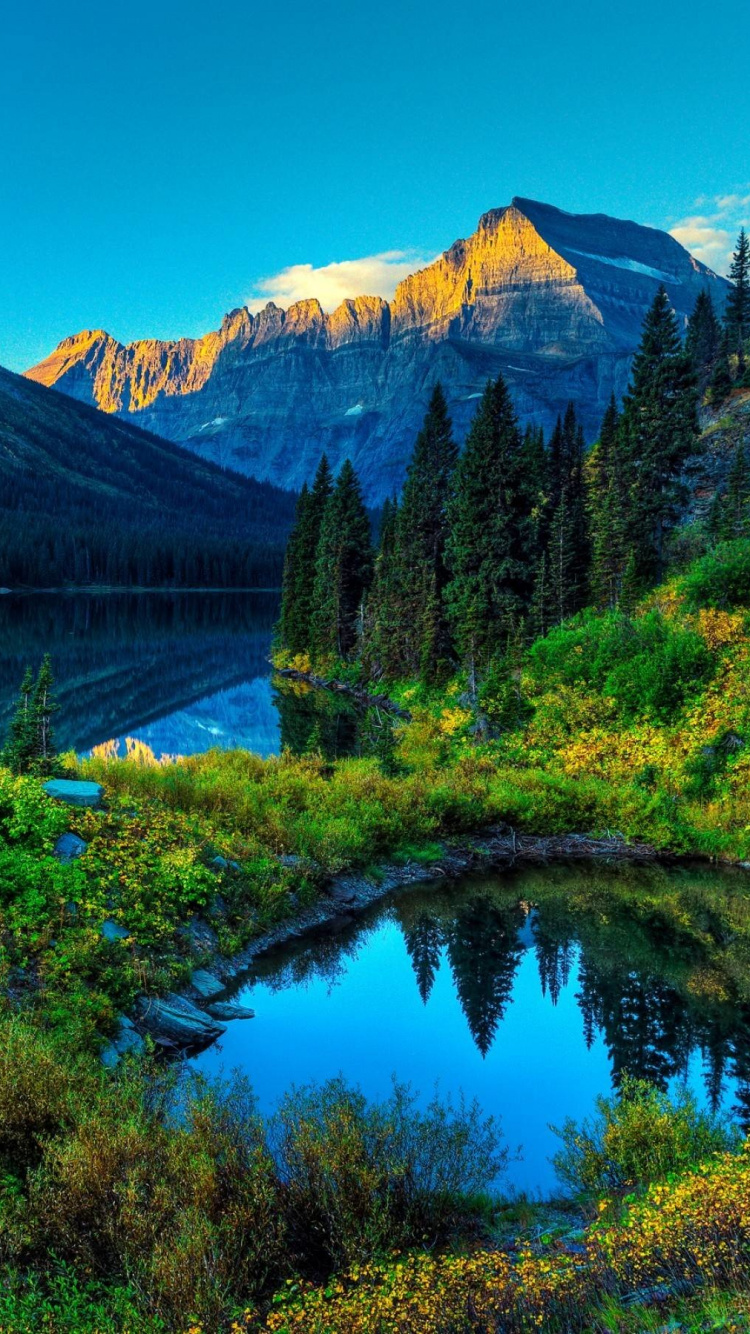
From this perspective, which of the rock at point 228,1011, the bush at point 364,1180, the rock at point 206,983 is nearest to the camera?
the bush at point 364,1180

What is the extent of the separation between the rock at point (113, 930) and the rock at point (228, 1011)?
78.9 inches

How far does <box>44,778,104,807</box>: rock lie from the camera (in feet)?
57.2

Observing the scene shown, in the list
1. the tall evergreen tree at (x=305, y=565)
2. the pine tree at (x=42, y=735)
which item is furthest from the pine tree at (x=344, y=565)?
the pine tree at (x=42, y=735)

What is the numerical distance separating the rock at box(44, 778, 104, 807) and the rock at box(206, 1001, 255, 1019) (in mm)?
5660

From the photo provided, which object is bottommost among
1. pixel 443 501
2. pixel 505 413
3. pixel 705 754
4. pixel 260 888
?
pixel 260 888

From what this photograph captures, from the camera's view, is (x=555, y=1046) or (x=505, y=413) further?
(x=505, y=413)

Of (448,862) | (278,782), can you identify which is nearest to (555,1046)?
(448,862)

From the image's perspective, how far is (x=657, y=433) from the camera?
41969 millimetres

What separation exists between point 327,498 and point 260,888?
54.1 meters

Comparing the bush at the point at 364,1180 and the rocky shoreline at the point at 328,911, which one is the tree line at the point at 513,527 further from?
the bush at the point at 364,1180

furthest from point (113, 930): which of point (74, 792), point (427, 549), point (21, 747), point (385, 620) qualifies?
point (385, 620)

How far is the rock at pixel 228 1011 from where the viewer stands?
14.1 meters

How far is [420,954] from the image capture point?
677 inches

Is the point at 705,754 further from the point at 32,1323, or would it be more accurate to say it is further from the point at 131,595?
the point at 131,595
